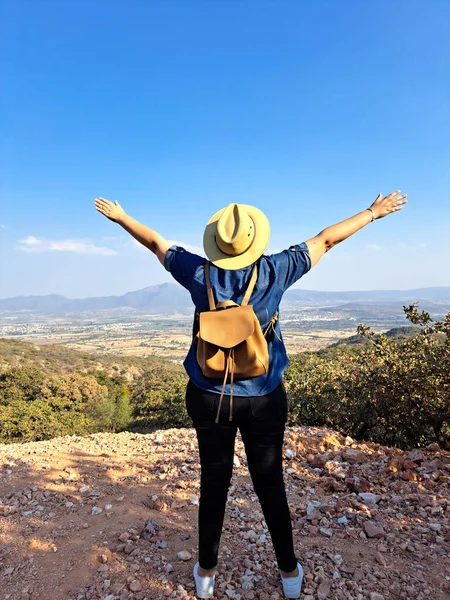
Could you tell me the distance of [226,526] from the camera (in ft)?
9.53

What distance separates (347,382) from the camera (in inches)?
262

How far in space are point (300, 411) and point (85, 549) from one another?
5.33 metres

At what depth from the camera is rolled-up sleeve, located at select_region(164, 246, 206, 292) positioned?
1.99 metres

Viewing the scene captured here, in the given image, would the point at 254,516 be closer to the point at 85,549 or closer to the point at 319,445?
the point at 85,549

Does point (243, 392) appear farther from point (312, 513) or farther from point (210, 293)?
point (312, 513)

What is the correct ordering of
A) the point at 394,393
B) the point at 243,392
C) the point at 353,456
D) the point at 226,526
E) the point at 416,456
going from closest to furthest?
the point at 243,392 → the point at 226,526 → the point at 416,456 → the point at 353,456 → the point at 394,393

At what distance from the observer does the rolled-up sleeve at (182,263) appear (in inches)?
78.2

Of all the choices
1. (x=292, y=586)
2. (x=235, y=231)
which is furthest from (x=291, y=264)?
(x=292, y=586)

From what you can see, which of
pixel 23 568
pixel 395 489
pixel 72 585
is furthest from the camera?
pixel 395 489

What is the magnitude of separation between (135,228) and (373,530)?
9.19 ft

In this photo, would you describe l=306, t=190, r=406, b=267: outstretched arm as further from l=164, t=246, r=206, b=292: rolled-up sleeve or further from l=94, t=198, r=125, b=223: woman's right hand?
l=94, t=198, r=125, b=223: woman's right hand

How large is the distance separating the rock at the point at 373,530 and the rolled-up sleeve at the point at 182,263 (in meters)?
2.34

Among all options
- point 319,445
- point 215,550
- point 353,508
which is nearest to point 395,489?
point 353,508

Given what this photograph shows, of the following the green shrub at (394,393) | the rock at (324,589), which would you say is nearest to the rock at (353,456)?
the green shrub at (394,393)
